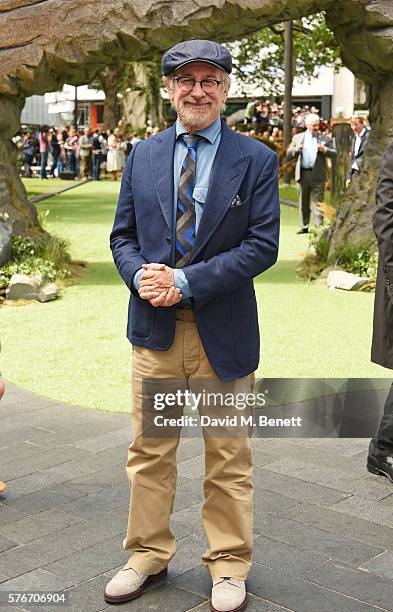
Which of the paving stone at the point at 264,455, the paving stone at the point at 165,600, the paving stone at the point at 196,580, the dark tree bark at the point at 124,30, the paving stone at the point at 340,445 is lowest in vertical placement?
the paving stone at the point at 340,445

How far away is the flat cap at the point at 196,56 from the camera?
10.5 feet

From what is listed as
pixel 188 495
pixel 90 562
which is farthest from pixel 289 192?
pixel 90 562

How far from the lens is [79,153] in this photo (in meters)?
30.9

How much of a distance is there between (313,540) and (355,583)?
44cm

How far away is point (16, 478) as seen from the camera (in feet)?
15.8

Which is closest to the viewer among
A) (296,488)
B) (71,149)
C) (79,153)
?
(296,488)

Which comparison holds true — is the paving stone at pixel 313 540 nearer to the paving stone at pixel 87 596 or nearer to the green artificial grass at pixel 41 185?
the paving stone at pixel 87 596

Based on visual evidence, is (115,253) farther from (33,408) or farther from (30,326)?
(30,326)

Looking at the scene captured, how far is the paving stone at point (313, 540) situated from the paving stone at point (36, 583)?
2.73ft

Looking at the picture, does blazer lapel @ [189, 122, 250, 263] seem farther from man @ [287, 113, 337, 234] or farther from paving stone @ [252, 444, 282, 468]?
man @ [287, 113, 337, 234]

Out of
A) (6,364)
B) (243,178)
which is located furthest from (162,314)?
(6,364)

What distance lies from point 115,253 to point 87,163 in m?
28.0

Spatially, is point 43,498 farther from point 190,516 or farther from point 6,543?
point 190,516

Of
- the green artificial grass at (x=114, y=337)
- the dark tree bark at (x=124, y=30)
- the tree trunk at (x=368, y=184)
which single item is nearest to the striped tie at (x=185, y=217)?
the green artificial grass at (x=114, y=337)
